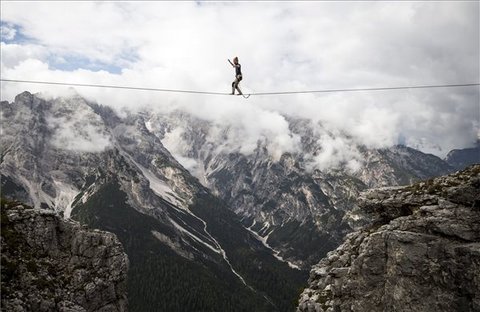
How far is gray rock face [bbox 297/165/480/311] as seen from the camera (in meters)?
53.8

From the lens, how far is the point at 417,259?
56.2 metres

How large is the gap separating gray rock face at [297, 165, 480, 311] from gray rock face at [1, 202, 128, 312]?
31.3 m

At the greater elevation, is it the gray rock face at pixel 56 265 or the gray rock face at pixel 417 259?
the gray rock face at pixel 417 259

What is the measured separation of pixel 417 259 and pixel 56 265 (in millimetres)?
50979

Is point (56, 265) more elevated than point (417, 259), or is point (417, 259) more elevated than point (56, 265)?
point (417, 259)

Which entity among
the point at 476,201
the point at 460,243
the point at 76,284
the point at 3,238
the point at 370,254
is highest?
the point at 476,201

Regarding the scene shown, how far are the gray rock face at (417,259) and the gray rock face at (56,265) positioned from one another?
3130 cm

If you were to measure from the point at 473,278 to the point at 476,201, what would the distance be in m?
10.1

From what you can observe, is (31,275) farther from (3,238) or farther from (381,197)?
(381,197)

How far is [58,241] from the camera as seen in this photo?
71.9 m

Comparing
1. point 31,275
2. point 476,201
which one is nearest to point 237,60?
point 476,201

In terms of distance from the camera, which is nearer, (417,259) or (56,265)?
(417,259)

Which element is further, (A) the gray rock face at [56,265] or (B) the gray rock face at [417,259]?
(A) the gray rock face at [56,265]

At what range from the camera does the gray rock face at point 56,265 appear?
196ft
